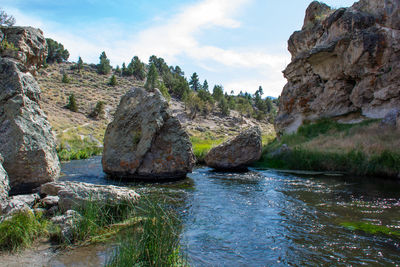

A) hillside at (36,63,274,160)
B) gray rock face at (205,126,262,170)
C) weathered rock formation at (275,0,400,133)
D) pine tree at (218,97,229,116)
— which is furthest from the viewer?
pine tree at (218,97,229,116)

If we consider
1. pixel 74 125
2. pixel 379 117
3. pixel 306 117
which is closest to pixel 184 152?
pixel 379 117

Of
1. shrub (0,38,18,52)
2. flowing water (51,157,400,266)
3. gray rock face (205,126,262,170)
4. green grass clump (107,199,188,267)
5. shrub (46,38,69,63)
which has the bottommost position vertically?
flowing water (51,157,400,266)

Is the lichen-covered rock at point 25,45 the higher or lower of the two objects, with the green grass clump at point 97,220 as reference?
higher

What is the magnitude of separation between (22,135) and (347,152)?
63.6ft

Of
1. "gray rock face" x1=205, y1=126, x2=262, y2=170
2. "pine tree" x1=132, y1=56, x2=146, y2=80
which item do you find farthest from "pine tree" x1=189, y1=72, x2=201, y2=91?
"gray rock face" x1=205, y1=126, x2=262, y2=170

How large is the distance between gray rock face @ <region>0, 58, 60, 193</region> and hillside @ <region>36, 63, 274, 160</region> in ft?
56.2

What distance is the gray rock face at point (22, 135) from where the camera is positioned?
1034cm

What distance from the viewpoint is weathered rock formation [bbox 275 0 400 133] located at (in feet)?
78.6

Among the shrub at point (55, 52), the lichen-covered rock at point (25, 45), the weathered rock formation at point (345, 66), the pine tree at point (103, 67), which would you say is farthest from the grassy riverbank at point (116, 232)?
the shrub at point (55, 52)

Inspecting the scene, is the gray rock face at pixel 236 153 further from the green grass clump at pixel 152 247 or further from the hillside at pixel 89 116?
the green grass clump at pixel 152 247

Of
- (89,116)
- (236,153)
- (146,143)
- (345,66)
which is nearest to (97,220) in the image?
(146,143)

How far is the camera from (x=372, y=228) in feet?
27.9

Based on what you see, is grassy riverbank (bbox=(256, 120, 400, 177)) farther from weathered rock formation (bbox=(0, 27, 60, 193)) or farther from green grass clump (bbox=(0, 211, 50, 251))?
green grass clump (bbox=(0, 211, 50, 251))

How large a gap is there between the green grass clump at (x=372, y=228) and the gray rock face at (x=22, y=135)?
1080 cm
